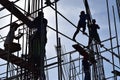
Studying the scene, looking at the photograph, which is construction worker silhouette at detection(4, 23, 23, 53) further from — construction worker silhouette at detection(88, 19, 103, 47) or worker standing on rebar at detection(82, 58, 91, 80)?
worker standing on rebar at detection(82, 58, 91, 80)

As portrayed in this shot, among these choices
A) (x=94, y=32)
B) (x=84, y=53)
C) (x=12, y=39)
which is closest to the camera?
(x=12, y=39)

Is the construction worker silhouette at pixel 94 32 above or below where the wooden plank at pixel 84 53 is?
above

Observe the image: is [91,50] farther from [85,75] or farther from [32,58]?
[32,58]

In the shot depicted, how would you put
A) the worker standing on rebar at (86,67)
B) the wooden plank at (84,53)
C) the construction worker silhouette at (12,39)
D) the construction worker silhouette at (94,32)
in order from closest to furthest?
1. the construction worker silhouette at (12,39)
2. the wooden plank at (84,53)
3. the construction worker silhouette at (94,32)
4. the worker standing on rebar at (86,67)

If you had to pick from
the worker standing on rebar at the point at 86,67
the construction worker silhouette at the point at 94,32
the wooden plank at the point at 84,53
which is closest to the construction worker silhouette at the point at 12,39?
the wooden plank at the point at 84,53

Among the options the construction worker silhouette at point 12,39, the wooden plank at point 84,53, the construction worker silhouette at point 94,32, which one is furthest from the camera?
the construction worker silhouette at point 94,32

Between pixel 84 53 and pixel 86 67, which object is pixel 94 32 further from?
pixel 86 67

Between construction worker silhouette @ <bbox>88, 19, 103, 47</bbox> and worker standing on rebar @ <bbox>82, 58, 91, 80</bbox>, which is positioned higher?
construction worker silhouette @ <bbox>88, 19, 103, 47</bbox>

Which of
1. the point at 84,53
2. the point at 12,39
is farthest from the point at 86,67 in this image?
the point at 12,39

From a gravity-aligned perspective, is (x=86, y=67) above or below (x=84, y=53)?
below

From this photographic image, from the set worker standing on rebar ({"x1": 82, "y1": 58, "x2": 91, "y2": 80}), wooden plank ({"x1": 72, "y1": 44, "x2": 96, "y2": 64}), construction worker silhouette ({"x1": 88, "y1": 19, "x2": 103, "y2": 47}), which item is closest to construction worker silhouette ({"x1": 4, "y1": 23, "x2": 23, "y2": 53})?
wooden plank ({"x1": 72, "y1": 44, "x2": 96, "y2": 64})

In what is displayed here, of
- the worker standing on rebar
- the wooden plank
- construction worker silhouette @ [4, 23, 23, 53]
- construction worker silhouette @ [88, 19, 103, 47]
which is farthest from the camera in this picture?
the worker standing on rebar

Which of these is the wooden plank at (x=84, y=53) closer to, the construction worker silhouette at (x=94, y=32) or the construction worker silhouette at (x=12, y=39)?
the construction worker silhouette at (x=94, y=32)

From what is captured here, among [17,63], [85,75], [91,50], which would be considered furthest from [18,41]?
[85,75]
